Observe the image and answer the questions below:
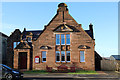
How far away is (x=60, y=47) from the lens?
78.9ft

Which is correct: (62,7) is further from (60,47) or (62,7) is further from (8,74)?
(8,74)

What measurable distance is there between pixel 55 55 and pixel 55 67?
191 cm

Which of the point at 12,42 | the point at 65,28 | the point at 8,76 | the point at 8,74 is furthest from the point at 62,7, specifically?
the point at 8,76

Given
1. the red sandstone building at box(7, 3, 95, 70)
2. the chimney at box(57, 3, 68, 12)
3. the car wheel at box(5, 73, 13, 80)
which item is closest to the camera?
the car wheel at box(5, 73, 13, 80)

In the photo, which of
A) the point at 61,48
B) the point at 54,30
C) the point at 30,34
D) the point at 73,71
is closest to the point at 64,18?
the point at 54,30

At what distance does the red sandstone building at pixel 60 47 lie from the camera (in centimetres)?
2380

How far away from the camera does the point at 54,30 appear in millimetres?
24312

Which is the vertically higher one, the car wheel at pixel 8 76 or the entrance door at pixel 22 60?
the entrance door at pixel 22 60

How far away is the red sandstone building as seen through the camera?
23795 millimetres

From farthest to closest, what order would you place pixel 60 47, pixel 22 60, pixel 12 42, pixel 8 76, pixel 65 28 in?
pixel 12 42
pixel 22 60
pixel 65 28
pixel 60 47
pixel 8 76

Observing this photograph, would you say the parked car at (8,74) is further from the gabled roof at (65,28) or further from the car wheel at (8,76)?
the gabled roof at (65,28)

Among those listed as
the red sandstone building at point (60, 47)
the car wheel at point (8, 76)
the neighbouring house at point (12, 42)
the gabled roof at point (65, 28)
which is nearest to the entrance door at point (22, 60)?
the red sandstone building at point (60, 47)

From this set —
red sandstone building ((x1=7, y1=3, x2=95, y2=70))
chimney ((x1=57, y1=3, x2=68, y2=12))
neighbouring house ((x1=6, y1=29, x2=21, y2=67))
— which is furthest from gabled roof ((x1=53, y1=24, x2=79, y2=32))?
neighbouring house ((x1=6, y1=29, x2=21, y2=67))

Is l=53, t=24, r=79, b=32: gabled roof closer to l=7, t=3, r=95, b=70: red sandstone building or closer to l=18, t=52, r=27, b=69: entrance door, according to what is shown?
l=7, t=3, r=95, b=70: red sandstone building
